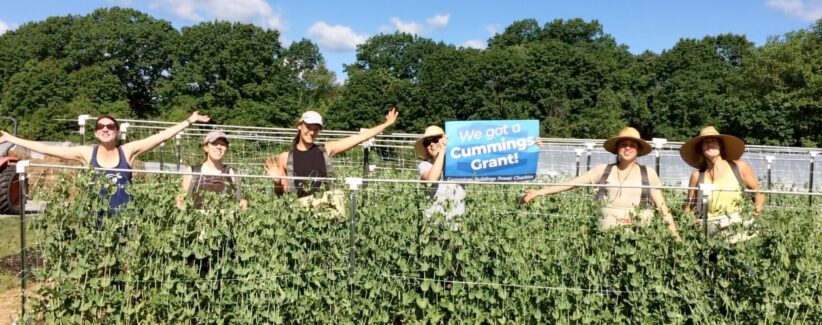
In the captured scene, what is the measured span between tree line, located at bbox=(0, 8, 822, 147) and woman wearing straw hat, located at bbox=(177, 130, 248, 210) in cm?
4039

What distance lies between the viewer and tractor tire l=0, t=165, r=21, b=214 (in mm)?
10094

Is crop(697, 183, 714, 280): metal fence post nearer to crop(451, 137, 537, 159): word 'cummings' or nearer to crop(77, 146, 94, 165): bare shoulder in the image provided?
crop(451, 137, 537, 159): word 'cummings'

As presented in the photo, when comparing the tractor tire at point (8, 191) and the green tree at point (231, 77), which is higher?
the green tree at point (231, 77)

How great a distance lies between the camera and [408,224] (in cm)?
413

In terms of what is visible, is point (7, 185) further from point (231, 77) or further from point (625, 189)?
point (231, 77)

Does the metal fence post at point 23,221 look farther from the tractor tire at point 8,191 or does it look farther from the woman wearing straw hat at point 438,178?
the tractor tire at point 8,191

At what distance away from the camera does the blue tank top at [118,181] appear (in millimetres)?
4176

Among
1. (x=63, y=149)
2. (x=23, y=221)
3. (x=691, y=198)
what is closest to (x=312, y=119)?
(x=63, y=149)

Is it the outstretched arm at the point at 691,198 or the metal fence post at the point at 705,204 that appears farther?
the outstretched arm at the point at 691,198

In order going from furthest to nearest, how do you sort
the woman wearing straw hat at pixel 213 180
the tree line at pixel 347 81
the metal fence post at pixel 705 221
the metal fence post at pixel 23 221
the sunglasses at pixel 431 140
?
the tree line at pixel 347 81 → the sunglasses at pixel 431 140 → the woman wearing straw hat at pixel 213 180 → the metal fence post at pixel 23 221 → the metal fence post at pixel 705 221

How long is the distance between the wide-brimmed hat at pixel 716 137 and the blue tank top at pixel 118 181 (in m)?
4.01

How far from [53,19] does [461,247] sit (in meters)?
58.6

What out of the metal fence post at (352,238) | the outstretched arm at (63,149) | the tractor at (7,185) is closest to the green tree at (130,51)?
the tractor at (7,185)

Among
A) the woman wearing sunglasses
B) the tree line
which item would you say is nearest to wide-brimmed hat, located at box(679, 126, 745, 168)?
the woman wearing sunglasses
